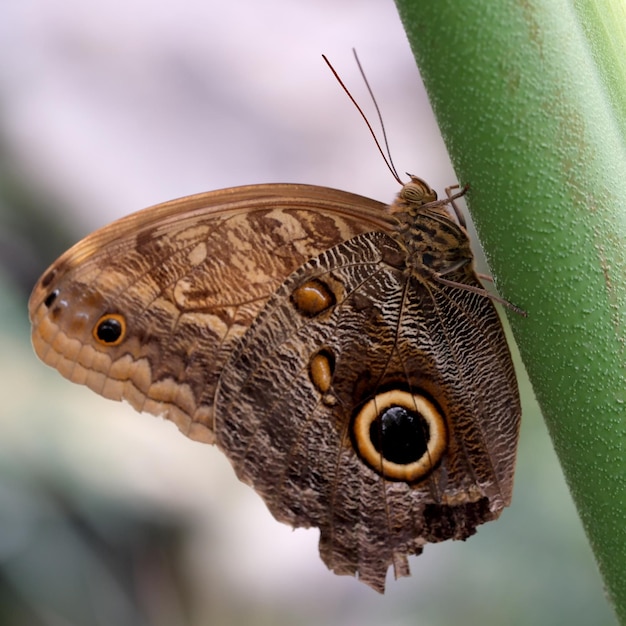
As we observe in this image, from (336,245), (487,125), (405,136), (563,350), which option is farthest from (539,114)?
(405,136)

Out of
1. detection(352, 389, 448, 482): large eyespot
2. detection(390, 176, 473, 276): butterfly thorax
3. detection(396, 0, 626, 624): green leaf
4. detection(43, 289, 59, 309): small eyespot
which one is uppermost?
detection(43, 289, 59, 309): small eyespot

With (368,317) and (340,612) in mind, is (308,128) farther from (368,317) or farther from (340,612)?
(368,317)

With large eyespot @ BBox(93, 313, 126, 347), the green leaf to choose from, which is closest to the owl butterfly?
large eyespot @ BBox(93, 313, 126, 347)

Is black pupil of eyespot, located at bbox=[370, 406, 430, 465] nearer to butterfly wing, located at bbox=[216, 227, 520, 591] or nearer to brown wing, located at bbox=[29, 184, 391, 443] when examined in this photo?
butterfly wing, located at bbox=[216, 227, 520, 591]

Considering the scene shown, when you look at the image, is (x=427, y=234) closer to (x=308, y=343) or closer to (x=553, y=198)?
(x=308, y=343)

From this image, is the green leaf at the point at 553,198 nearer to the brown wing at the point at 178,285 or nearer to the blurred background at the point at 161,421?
the brown wing at the point at 178,285

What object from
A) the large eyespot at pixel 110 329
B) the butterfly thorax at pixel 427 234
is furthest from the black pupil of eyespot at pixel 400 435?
the large eyespot at pixel 110 329

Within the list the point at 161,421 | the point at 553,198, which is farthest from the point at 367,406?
the point at 161,421
